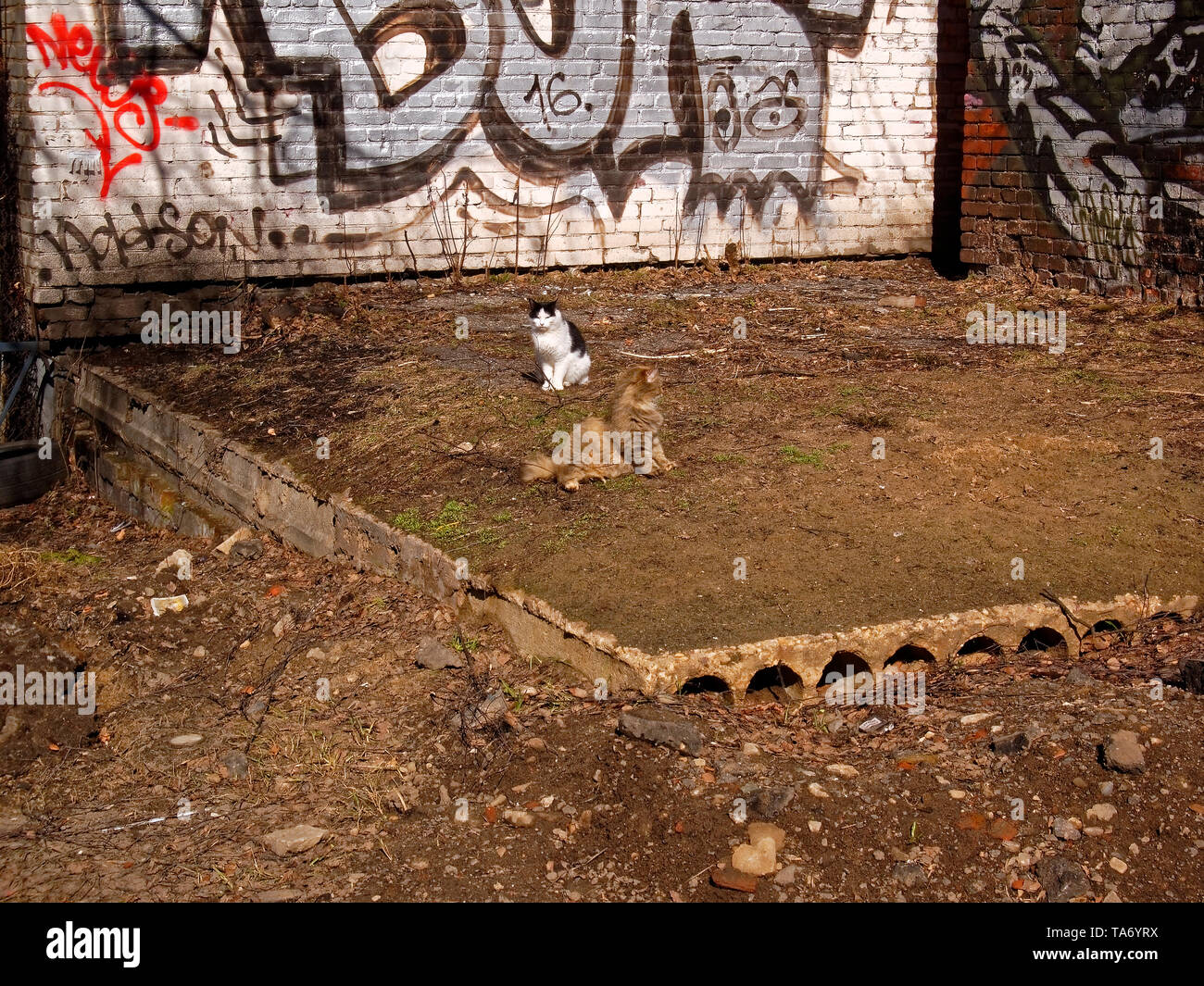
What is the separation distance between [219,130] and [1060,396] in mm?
6108

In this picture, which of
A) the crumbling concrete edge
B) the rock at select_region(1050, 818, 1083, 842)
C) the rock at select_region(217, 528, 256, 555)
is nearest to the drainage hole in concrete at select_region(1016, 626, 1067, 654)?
the crumbling concrete edge

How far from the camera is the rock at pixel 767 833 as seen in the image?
10.1ft

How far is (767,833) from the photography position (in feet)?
10.2

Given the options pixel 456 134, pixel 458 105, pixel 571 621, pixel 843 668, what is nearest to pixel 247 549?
pixel 571 621

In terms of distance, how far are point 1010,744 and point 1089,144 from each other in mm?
6670

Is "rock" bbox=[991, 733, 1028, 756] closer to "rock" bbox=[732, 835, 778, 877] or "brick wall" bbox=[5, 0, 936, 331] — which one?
"rock" bbox=[732, 835, 778, 877]

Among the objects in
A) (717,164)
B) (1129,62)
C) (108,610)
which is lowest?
(108,610)

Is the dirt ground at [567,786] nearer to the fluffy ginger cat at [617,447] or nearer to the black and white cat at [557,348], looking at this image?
the fluffy ginger cat at [617,447]

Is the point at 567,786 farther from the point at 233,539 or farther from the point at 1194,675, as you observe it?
the point at 233,539

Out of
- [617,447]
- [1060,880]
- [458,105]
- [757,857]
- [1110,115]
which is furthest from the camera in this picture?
[458,105]
